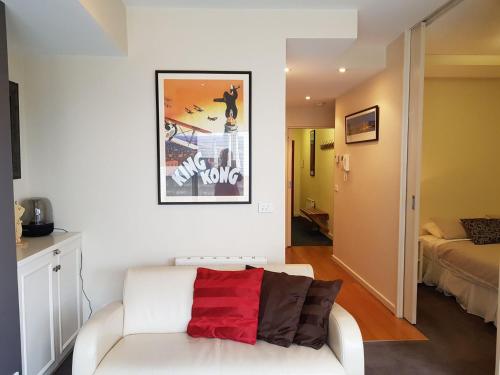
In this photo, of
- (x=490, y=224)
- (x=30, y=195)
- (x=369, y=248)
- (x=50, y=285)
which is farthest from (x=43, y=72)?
(x=490, y=224)

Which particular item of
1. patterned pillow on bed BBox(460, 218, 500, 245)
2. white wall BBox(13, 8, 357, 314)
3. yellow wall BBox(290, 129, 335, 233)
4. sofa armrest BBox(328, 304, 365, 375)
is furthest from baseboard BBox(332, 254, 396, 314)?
yellow wall BBox(290, 129, 335, 233)

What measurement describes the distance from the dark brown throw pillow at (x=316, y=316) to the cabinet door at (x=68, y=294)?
1684 millimetres

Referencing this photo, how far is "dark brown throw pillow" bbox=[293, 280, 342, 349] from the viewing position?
74.9 inches

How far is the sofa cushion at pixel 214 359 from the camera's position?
172 cm

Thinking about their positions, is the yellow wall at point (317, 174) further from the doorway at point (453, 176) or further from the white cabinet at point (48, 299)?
the white cabinet at point (48, 299)

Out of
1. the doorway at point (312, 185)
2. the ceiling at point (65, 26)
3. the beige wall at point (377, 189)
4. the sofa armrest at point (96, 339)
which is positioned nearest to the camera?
the sofa armrest at point (96, 339)

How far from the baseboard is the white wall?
1701mm

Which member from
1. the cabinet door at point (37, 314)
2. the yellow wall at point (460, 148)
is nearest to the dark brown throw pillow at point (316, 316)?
the cabinet door at point (37, 314)

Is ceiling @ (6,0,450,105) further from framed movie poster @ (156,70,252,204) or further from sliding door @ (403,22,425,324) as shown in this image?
framed movie poster @ (156,70,252,204)

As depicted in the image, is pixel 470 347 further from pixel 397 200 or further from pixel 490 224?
pixel 490 224

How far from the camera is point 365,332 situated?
3004 mm

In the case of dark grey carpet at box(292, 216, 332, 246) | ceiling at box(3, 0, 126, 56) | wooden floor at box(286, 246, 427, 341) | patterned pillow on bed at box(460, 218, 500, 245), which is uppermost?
ceiling at box(3, 0, 126, 56)

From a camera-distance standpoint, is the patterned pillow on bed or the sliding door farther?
the patterned pillow on bed

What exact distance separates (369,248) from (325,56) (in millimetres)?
2243
